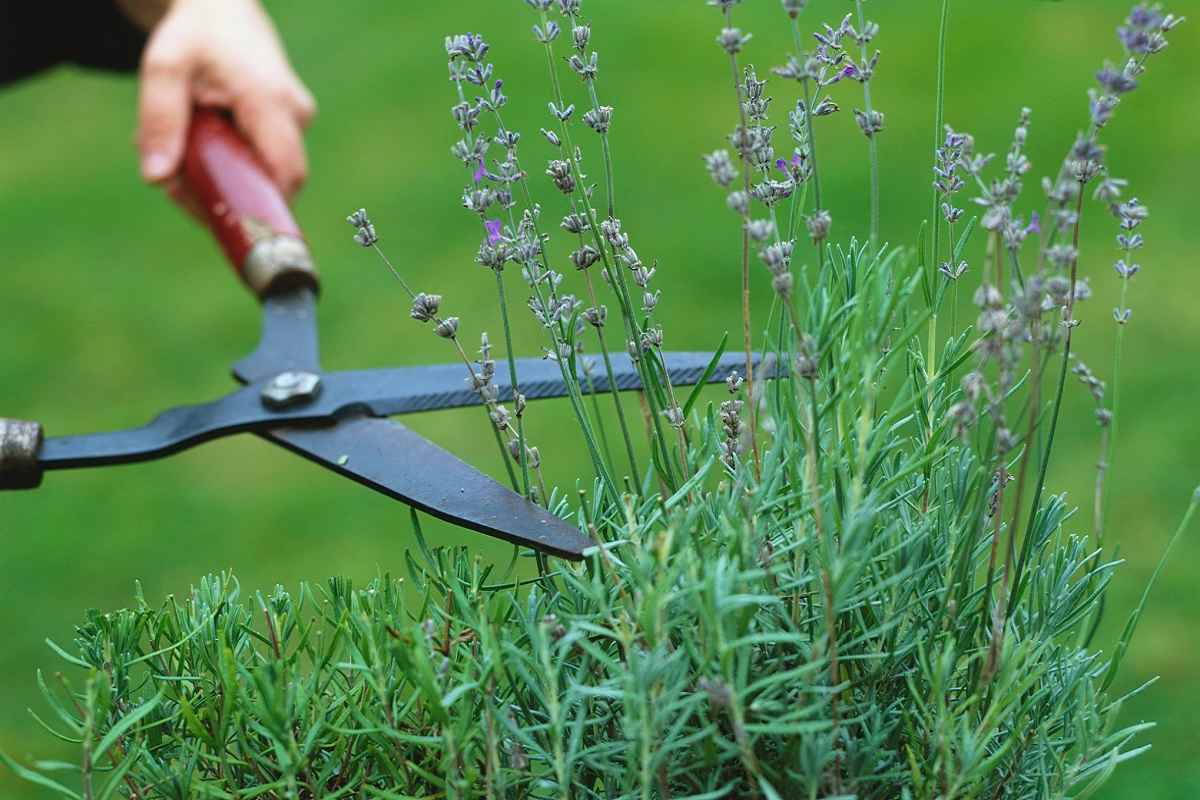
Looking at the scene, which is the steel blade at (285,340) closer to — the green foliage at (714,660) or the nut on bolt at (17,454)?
the nut on bolt at (17,454)

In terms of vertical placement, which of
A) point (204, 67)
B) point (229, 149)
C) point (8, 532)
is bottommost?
point (8, 532)

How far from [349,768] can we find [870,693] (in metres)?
0.32

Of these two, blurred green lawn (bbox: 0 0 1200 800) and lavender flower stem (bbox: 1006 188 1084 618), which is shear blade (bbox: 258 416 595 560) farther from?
blurred green lawn (bbox: 0 0 1200 800)

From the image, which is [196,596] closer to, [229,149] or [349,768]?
→ [349,768]

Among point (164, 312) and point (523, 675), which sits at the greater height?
point (164, 312)

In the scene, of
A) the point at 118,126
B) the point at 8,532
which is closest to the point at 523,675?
the point at 8,532

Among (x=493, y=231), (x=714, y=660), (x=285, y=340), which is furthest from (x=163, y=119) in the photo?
(x=714, y=660)

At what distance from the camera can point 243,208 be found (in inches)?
67.7

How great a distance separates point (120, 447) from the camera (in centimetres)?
139

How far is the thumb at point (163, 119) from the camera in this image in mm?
1848

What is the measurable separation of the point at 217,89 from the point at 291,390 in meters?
0.75

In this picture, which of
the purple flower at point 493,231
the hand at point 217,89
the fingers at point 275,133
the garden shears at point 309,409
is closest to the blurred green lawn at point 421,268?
the hand at point 217,89

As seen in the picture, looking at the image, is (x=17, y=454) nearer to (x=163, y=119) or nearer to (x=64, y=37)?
(x=163, y=119)

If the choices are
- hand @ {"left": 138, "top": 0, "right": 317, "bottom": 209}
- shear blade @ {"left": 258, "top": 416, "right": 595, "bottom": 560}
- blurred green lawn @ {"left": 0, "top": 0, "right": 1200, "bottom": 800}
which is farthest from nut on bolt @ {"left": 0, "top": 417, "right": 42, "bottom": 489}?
blurred green lawn @ {"left": 0, "top": 0, "right": 1200, "bottom": 800}
